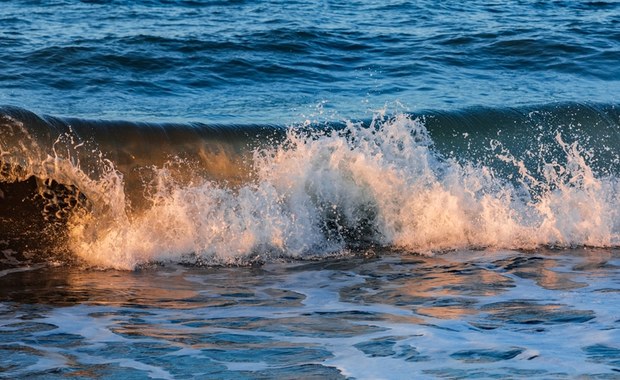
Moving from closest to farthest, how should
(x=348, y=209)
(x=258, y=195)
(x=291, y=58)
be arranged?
1. (x=258, y=195)
2. (x=348, y=209)
3. (x=291, y=58)

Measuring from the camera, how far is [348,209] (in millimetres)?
7840

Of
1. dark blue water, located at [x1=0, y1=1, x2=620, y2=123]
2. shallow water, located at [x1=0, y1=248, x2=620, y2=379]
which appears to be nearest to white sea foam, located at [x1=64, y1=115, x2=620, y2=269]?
shallow water, located at [x1=0, y1=248, x2=620, y2=379]

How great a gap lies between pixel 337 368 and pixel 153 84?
297 inches

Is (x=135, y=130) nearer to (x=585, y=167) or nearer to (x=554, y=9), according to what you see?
(x=585, y=167)

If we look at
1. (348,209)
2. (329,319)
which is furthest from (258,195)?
(329,319)

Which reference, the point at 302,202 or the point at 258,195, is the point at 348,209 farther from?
the point at 258,195

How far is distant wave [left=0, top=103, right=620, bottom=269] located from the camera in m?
7.16

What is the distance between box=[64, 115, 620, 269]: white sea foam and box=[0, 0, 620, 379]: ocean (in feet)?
A: 0.06

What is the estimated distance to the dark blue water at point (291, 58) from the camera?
10.4 meters

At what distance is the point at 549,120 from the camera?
9914 mm

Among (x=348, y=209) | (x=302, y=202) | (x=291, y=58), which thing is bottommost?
(x=348, y=209)

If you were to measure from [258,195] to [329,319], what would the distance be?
2593mm

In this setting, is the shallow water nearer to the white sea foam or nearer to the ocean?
the ocean

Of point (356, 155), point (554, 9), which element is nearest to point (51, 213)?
point (356, 155)
